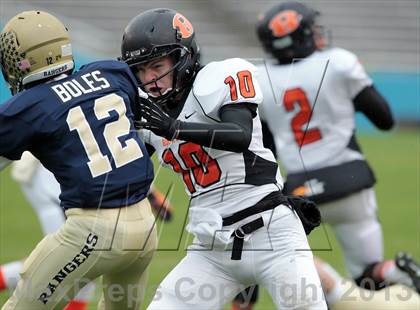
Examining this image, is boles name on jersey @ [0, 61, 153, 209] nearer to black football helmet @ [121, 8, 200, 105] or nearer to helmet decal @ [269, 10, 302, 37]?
black football helmet @ [121, 8, 200, 105]

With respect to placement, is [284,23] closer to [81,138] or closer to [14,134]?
[81,138]

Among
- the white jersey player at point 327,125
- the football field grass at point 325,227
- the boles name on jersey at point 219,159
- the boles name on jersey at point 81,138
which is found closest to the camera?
the boles name on jersey at point 81,138

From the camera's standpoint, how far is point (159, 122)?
13.2ft

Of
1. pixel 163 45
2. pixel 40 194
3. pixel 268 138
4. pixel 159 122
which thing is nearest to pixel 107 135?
pixel 159 122

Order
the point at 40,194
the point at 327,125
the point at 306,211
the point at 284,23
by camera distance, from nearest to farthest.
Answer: the point at 306,211 → the point at 327,125 → the point at 284,23 → the point at 40,194

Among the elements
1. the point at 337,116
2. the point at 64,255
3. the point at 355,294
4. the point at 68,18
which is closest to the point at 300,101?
the point at 337,116

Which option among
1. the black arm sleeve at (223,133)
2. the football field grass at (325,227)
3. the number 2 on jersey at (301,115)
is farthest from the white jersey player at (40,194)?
the black arm sleeve at (223,133)

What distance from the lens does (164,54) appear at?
434 cm

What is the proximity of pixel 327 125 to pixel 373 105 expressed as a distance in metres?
0.32

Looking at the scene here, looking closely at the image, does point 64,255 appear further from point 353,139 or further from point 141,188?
point 353,139

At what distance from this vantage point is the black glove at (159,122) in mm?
4008

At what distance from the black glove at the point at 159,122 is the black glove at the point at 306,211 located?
72 centimetres

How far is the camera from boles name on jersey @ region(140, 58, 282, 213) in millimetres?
4223

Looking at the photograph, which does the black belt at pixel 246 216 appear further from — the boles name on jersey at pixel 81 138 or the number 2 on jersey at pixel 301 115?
the number 2 on jersey at pixel 301 115
